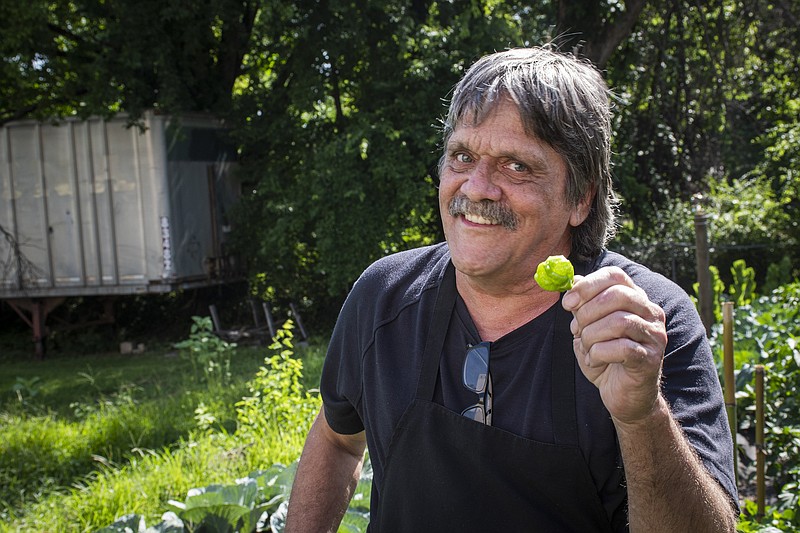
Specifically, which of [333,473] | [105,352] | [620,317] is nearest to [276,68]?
[105,352]

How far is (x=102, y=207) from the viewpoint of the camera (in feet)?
36.7

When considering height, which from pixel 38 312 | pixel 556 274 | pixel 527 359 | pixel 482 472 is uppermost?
pixel 556 274

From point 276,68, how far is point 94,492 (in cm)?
860

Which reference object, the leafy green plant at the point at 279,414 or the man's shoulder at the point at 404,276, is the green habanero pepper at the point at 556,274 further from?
the leafy green plant at the point at 279,414

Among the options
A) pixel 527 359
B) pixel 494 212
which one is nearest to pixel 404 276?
pixel 494 212

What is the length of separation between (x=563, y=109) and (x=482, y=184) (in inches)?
9.9

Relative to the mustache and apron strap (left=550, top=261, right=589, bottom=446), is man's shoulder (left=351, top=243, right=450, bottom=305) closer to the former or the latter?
the mustache

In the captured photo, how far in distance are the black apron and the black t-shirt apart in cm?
2

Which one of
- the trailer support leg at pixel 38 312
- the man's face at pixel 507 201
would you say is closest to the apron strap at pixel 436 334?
the man's face at pixel 507 201

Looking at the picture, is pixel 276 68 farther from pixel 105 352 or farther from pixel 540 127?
pixel 540 127

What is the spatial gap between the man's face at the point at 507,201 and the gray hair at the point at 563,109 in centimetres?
3

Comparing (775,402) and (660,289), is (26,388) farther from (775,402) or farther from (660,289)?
(660,289)

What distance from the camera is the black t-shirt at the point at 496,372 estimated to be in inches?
66.3

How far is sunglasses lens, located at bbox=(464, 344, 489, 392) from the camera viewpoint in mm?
1866
